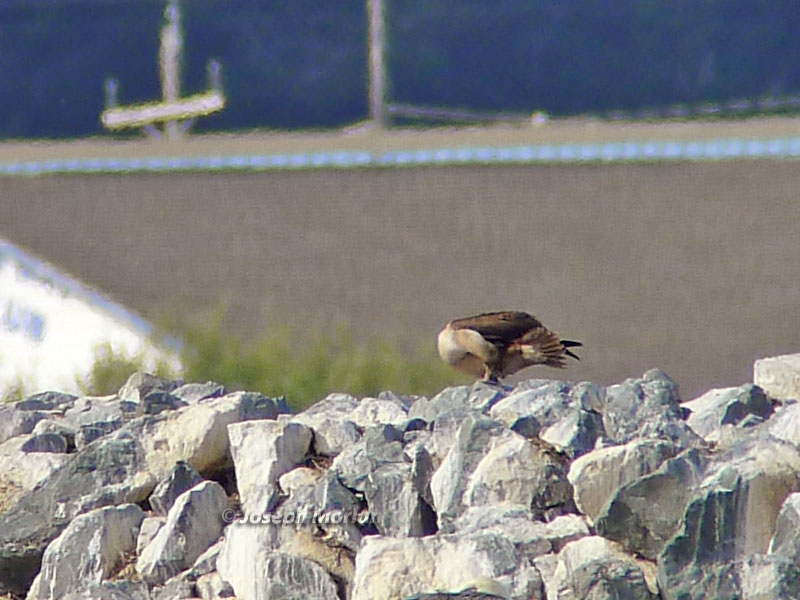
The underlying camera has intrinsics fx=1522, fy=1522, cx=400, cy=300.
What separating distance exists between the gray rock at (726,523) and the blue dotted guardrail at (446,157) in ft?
23.6

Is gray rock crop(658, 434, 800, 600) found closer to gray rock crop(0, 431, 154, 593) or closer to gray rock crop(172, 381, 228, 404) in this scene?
gray rock crop(0, 431, 154, 593)

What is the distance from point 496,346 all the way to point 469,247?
5.07 m

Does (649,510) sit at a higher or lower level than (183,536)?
higher

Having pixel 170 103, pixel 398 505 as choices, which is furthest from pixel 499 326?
pixel 170 103

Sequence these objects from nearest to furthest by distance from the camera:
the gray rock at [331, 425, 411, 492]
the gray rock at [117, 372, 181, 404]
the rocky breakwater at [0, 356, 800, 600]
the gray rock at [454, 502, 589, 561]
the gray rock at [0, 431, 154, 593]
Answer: the rocky breakwater at [0, 356, 800, 600], the gray rock at [454, 502, 589, 561], the gray rock at [331, 425, 411, 492], the gray rock at [0, 431, 154, 593], the gray rock at [117, 372, 181, 404]

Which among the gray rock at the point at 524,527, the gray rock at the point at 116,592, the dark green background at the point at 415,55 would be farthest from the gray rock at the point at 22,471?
the dark green background at the point at 415,55

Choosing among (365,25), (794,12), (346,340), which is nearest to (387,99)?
(365,25)

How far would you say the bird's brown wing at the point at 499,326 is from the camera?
222 inches

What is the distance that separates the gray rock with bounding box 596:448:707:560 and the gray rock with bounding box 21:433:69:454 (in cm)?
177

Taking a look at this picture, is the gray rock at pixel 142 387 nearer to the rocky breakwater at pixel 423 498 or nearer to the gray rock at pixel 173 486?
the rocky breakwater at pixel 423 498

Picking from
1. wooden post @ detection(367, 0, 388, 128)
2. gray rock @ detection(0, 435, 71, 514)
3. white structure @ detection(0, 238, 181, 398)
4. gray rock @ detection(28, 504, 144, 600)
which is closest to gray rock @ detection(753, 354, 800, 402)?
gray rock @ detection(28, 504, 144, 600)

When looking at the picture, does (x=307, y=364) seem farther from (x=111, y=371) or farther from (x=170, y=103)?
(x=170, y=103)

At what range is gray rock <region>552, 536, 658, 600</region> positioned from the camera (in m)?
2.95

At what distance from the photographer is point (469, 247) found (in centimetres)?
1064
